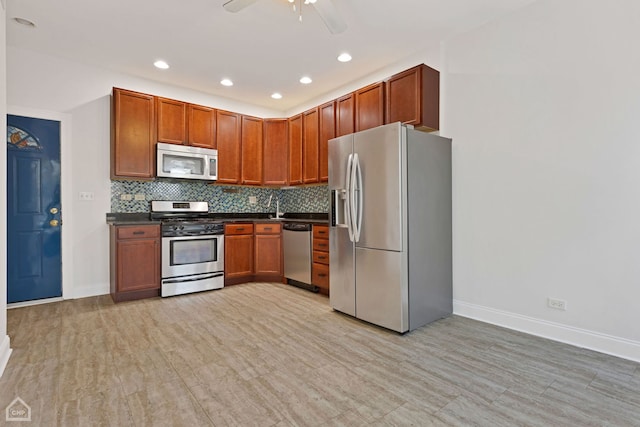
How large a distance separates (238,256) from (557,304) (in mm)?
3727

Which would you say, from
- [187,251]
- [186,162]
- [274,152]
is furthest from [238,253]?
[274,152]

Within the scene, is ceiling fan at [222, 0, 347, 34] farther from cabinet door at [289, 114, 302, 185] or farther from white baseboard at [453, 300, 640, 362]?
white baseboard at [453, 300, 640, 362]

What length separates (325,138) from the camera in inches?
180

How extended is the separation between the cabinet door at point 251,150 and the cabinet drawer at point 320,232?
58.1 inches

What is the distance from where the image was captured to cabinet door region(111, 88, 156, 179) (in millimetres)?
3977

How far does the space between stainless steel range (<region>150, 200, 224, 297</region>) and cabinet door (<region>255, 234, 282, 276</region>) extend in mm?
547

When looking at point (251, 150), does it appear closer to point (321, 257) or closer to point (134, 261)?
point (321, 257)

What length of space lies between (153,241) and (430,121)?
11.6 feet

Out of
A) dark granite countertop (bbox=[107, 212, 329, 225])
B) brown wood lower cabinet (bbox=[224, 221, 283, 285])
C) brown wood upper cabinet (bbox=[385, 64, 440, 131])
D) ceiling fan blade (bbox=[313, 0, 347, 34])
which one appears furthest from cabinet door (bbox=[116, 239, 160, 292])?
brown wood upper cabinet (bbox=[385, 64, 440, 131])

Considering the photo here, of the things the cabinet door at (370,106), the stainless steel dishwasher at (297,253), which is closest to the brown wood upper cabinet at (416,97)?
the cabinet door at (370,106)

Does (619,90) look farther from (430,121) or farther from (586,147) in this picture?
(430,121)

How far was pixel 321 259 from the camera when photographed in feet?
13.8

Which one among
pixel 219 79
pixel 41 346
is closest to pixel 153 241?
pixel 41 346

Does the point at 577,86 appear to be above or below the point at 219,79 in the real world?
below
